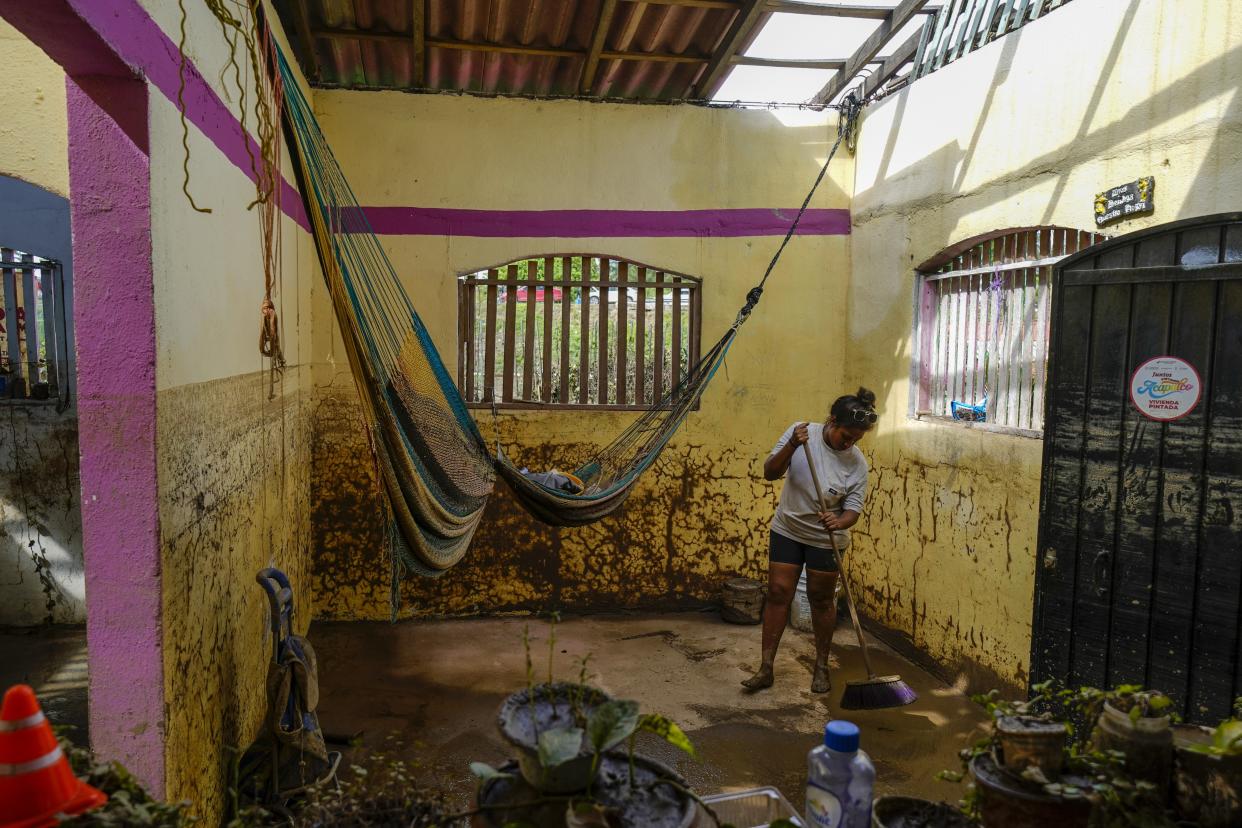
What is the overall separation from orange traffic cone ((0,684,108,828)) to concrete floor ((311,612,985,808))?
4.00ft

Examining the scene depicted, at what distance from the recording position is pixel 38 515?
339 cm

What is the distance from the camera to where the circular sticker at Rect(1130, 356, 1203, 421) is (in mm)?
1850

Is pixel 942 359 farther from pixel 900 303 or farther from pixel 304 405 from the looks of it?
pixel 304 405

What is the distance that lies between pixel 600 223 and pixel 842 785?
122 inches

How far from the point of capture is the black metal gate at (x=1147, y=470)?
1786 mm

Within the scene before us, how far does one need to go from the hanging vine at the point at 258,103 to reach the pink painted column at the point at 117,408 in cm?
16

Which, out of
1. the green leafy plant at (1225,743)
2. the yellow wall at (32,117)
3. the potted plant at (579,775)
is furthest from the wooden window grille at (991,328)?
the yellow wall at (32,117)

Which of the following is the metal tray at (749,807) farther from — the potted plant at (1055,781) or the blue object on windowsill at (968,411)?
the blue object on windowsill at (968,411)

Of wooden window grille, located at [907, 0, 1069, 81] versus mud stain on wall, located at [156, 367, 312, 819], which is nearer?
mud stain on wall, located at [156, 367, 312, 819]

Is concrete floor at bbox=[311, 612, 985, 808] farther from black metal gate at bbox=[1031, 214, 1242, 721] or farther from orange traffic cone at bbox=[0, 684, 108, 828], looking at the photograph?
orange traffic cone at bbox=[0, 684, 108, 828]

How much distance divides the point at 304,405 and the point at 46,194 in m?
1.31

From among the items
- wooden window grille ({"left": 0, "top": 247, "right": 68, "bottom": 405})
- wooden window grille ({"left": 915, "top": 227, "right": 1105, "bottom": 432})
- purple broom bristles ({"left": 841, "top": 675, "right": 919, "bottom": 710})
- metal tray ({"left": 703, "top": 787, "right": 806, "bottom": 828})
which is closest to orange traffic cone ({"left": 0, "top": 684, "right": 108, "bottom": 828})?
metal tray ({"left": 703, "top": 787, "right": 806, "bottom": 828})

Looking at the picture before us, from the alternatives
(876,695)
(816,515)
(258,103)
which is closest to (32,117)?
(258,103)

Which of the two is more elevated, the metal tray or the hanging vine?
the hanging vine
